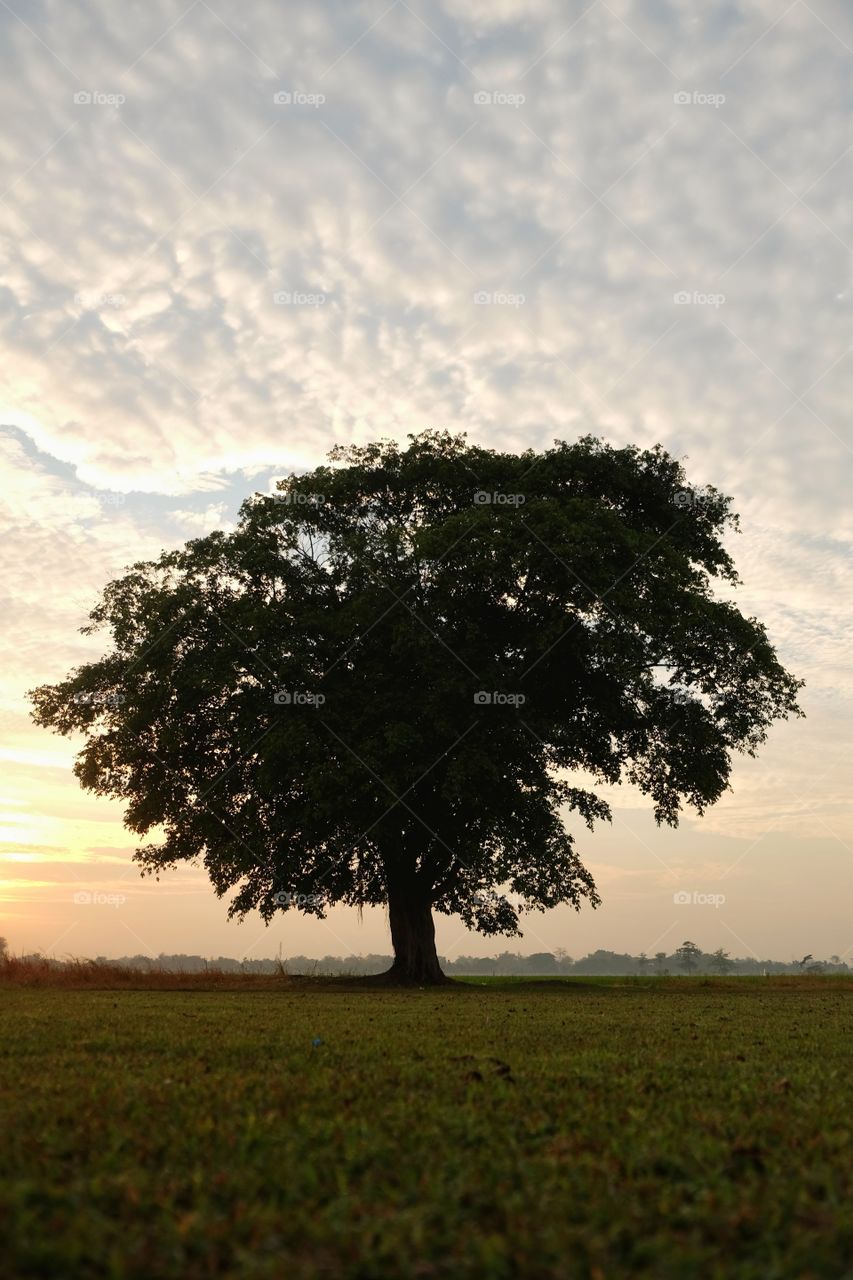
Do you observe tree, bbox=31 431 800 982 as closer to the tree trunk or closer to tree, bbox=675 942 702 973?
the tree trunk

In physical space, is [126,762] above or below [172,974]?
above

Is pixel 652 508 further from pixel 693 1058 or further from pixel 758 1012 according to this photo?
pixel 693 1058

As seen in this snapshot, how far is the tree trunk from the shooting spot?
1425 inches

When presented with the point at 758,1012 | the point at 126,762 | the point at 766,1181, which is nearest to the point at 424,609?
the point at 126,762

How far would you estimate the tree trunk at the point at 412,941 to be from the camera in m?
36.2

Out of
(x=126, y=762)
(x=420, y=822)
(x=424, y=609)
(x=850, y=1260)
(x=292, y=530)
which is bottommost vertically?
(x=850, y=1260)

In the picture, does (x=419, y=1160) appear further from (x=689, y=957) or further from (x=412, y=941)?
(x=689, y=957)

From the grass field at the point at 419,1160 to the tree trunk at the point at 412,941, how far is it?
85.8 ft

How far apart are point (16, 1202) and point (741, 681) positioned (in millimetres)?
32781

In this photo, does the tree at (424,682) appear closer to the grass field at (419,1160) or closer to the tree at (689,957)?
the grass field at (419,1160)

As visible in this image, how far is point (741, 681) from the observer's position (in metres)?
34.7

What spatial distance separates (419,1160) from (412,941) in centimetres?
3238

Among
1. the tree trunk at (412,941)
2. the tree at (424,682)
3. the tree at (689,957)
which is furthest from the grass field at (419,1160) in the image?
the tree at (689,957)

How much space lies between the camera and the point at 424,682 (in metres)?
33.6
